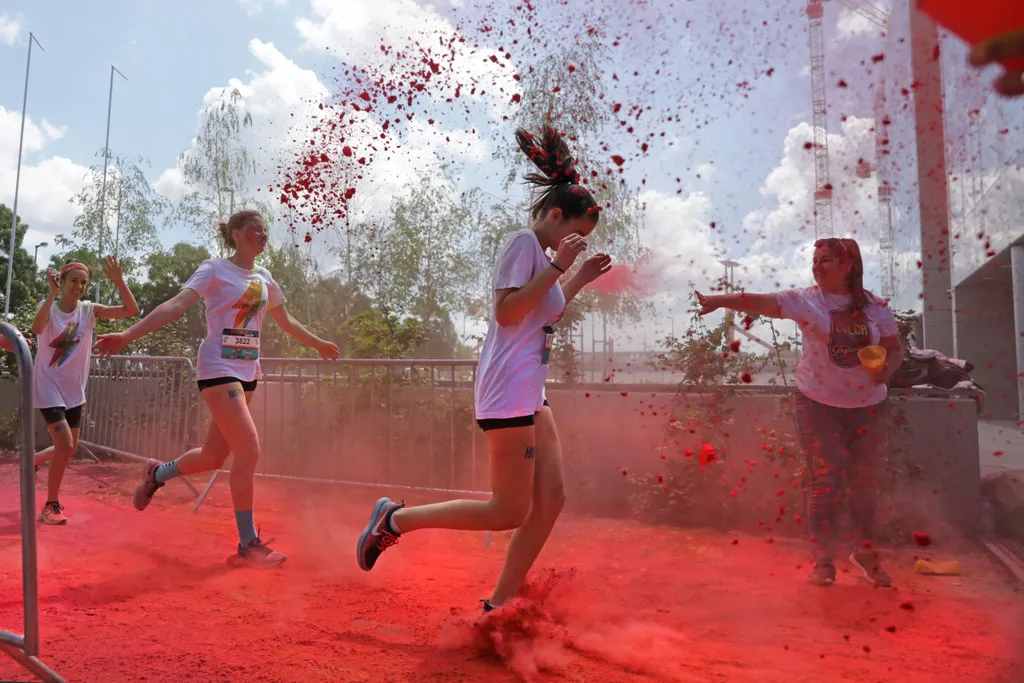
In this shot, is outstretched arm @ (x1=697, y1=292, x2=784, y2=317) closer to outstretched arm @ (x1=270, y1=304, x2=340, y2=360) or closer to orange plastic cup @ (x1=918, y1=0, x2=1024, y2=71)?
outstretched arm @ (x1=270, y1=304, x2=340, y2=360)

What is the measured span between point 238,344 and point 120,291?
1.32m

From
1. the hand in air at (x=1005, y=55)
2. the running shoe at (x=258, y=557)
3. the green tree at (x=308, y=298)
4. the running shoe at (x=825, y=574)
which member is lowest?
the running shoe at (x=825, y=574)

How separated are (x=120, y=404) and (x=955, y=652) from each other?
28.7 feet

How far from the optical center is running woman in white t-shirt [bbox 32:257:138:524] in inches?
217

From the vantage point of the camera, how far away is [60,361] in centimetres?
555

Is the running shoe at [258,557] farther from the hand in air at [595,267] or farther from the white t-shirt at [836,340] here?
the white t-shirt at [836,340]

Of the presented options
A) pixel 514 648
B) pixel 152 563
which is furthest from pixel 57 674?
pixel 152 563

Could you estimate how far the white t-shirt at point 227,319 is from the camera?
14.2ft

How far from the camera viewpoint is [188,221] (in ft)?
61.2

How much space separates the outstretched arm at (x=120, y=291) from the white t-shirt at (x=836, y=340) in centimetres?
428

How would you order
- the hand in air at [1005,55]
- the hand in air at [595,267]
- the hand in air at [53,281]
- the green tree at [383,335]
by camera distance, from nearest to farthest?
the hand in air at [1005,55] < the hand in air at [595,267] < the hand in air at [53,281] < the green tree at [383,335]

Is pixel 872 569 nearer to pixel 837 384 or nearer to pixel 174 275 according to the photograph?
pixel 837 384

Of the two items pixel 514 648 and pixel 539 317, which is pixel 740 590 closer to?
pixel 514 648

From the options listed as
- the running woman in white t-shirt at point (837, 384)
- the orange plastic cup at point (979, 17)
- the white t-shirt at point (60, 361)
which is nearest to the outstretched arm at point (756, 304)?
the running woman in white t-shirt at point (837, 384)
